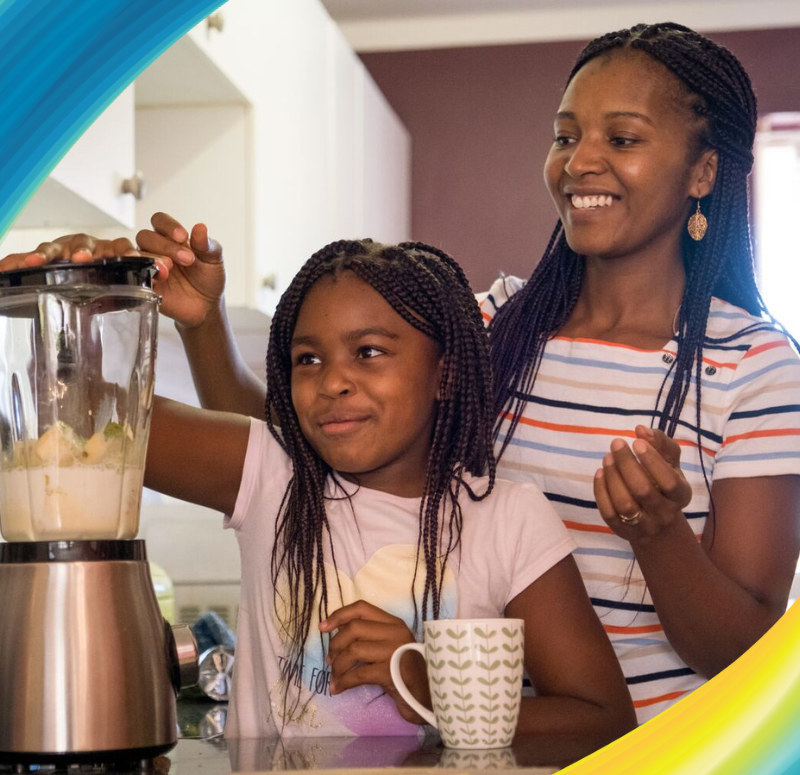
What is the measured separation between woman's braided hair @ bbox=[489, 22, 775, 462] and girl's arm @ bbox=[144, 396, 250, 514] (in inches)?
11.6

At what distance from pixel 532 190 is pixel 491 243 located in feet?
0.69

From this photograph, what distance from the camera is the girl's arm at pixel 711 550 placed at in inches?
33.3

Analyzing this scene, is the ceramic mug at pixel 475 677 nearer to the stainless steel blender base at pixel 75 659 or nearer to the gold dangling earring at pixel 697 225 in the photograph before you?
the stainless steel blender base at pixel 75 659

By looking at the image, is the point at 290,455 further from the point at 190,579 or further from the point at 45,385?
the point at 190,579

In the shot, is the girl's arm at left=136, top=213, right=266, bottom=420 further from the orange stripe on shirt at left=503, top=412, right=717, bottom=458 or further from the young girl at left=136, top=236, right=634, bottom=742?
the orange stripe on shirt at left=503, top=412, right=717, bottom=458

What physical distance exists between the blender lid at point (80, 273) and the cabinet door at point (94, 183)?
728 mm

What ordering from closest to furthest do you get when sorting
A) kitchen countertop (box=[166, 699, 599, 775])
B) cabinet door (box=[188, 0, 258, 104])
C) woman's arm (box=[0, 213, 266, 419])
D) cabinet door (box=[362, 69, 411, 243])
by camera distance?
1. kitchen countertop (box=[166, 699, 599, 775])
2. woman's arm (box=[0, 213, 266, 419])
3. cabinet door (box=[188, 0, 258, 104])
4. cabinet door (box=[362, 69, 411, 243])

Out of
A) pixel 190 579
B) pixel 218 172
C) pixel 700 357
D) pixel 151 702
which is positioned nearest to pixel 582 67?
pixel 700 357

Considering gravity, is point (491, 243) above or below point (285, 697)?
above

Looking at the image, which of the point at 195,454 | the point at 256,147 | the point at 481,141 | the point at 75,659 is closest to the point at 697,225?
the point at 195,454

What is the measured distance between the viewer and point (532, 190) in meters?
3.76

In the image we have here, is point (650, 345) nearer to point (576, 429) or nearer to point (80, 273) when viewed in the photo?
point (576, 429)

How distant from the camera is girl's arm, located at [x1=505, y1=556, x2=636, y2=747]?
2.83ft

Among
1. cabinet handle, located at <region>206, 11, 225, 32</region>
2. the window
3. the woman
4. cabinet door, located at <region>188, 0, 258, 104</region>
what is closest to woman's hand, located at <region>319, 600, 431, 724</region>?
the woman
